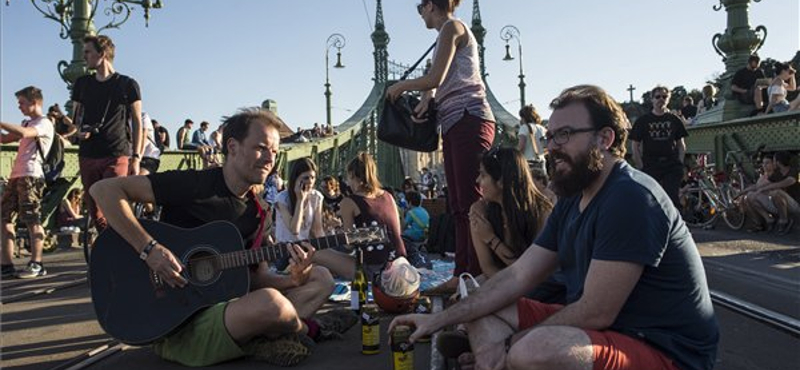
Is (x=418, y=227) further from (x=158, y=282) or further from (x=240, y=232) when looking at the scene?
(x=158, y=282)

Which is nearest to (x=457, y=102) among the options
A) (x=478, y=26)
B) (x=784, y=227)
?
(x=784, y=227)

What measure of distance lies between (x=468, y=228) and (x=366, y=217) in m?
1.28

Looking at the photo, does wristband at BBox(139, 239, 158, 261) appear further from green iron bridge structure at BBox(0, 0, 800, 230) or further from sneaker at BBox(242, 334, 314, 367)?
green iron bridge structure at BBox(0, 0, 800, 230)

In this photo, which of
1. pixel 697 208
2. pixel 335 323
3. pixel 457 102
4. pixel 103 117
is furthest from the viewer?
pixel 697 208

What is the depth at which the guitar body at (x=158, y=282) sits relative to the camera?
2686 mm

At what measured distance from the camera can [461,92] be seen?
3.78 metres

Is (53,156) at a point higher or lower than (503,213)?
higher

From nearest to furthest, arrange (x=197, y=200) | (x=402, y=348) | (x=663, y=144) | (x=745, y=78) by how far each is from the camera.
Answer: (x=402, y=348), (x=197, y=200), (x=663, y=144), (x=745, y=78)

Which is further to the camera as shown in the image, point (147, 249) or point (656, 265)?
point (147, 249)

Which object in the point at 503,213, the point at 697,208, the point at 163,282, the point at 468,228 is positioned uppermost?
the point at 503,213

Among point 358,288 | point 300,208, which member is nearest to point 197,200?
point 358,288

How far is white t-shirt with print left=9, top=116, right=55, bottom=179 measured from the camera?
534 cm

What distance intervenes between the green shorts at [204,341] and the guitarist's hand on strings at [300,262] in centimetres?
41

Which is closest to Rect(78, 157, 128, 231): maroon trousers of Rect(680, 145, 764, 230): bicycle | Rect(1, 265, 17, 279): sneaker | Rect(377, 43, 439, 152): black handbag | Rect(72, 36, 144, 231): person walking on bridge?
Rect(72, 36, 144, 231): person walking on bridge
